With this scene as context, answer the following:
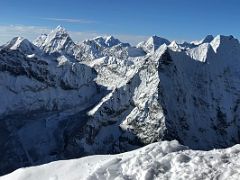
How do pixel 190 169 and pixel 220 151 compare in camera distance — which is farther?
pixel 220 151

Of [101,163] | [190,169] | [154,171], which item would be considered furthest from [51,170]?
[190,169]

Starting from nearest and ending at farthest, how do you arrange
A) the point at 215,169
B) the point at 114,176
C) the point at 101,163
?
the point at 215,169, the point at 114,176, the point at 101,163

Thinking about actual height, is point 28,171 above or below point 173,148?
below

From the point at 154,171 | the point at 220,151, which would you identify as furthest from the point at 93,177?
the point at 220,151

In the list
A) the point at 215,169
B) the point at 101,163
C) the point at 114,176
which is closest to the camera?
the point at 215,169

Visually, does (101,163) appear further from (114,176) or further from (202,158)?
(202,158)

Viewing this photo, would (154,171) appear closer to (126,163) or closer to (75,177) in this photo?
(126,163)
